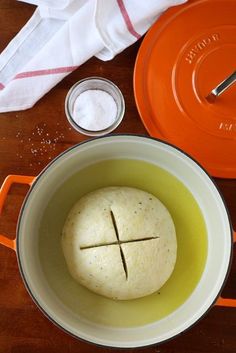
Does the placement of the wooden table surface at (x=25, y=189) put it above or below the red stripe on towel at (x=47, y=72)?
below

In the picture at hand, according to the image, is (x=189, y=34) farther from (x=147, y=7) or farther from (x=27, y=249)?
(x=27, y=249)

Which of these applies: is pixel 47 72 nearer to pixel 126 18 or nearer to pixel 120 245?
pixel 126 18

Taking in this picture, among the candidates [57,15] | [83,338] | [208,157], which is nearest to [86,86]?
[57,15]

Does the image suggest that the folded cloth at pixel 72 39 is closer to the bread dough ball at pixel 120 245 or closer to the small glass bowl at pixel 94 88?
the small glass bowl at pixel 94 88

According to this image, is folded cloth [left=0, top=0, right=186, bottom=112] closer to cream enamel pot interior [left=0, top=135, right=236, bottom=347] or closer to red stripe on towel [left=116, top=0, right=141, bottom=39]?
red stripe on towel [left=116, top=0, right=141, bottom=39]

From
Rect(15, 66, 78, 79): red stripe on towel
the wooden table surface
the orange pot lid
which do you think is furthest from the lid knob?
Rect(15, 66, 78, 79): red stripe on towel

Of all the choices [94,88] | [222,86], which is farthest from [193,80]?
[94,88]

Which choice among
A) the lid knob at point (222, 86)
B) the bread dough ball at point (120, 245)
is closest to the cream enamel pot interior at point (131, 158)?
the bread dough ball at point (120, 245)
